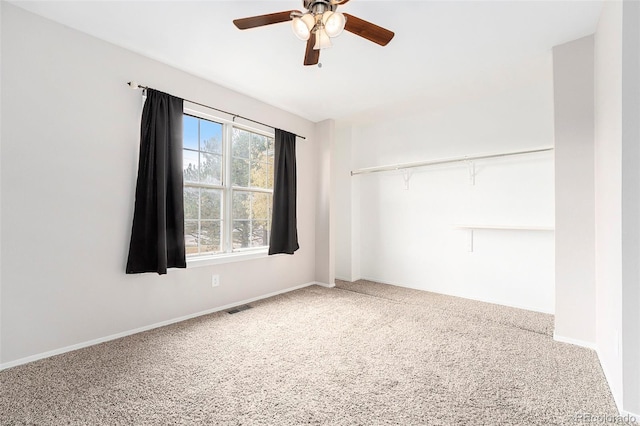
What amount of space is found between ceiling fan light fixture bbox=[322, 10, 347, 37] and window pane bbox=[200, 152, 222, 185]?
6.74ft

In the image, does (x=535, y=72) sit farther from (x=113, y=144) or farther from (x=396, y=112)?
(x=113, y=144)

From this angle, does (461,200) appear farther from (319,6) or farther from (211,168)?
(211,168)

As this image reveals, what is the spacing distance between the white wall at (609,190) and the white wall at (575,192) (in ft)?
0.26

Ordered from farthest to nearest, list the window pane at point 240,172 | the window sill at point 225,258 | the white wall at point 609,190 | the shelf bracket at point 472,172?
the shelf bracket at point 472,172 < the window pane at point 240,172 < the window sill at point 225,258 < the white wall at point 609,190

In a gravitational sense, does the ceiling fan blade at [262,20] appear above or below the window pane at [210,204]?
above

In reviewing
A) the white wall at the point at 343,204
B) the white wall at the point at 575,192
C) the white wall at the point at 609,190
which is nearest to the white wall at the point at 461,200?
the white wall at the point at 343,204

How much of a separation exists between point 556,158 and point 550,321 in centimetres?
165

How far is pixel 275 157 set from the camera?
382 centimetres

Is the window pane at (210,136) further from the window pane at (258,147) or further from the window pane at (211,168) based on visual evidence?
the window pane at (258,147)

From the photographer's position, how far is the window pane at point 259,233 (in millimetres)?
3750

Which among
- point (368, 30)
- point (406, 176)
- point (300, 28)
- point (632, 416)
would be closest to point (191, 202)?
point (300, 28)

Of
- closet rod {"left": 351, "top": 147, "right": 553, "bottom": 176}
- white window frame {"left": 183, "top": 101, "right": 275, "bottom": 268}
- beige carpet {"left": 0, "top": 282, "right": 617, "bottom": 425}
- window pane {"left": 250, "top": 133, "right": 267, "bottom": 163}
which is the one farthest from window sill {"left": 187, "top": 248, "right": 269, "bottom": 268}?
closet rod {"left": 351, "top": 147, "right": 553, "bottom": 176}

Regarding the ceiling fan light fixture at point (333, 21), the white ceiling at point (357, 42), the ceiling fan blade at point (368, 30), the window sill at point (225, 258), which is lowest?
the window sill at point (225, 258)

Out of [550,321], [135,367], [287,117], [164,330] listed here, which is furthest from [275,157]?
[550,321]
